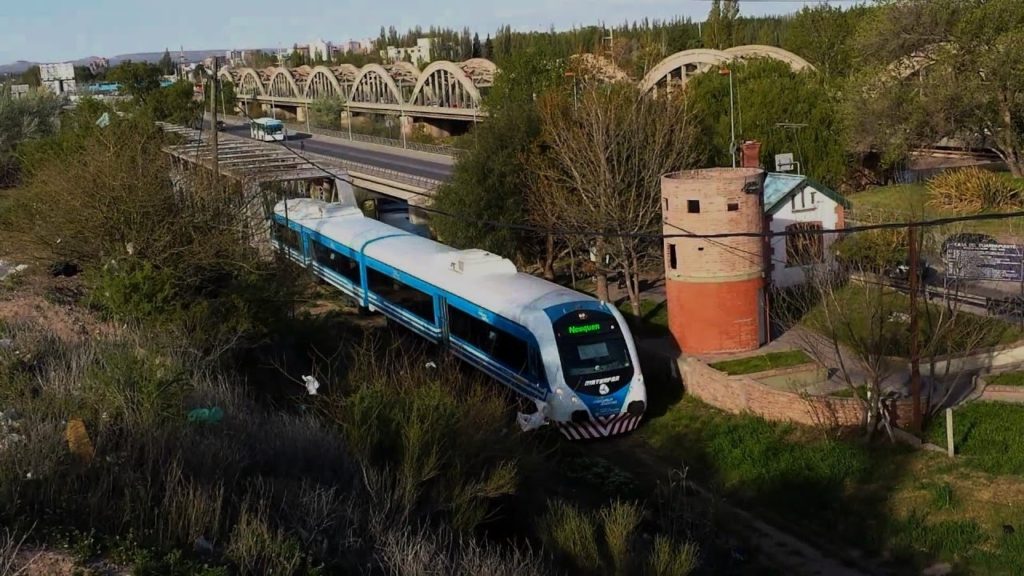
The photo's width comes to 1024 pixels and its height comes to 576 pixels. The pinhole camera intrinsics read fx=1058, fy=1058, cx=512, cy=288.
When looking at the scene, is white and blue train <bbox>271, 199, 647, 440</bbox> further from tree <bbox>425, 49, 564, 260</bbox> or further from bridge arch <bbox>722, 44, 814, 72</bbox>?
bridge arch <bbox>722, 44, 814, 72</bbox>

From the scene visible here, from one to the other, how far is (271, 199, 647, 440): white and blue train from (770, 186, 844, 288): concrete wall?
1002cm

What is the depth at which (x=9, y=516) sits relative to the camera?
27.2 ft

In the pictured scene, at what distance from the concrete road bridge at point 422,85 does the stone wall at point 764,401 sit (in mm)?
33902

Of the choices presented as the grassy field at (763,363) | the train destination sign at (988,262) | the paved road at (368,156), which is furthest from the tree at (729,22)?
the grassy field at (763,363)

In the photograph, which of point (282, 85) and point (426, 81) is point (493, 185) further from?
point (282, 85)

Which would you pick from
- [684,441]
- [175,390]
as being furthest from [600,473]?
[175,390]

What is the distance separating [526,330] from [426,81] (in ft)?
279

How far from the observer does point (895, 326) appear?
2334 centimetres

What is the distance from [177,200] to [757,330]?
43.1 ft

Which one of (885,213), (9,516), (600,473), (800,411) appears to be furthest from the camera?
(885,213)

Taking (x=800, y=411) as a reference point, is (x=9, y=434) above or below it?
above

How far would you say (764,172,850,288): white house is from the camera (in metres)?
29.4

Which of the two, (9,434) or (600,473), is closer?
(9,434)

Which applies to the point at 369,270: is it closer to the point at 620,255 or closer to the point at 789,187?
the point at 620,255
